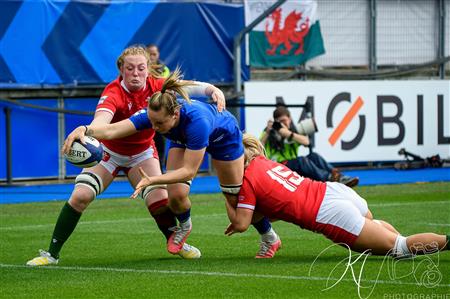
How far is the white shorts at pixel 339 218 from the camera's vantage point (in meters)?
8.30

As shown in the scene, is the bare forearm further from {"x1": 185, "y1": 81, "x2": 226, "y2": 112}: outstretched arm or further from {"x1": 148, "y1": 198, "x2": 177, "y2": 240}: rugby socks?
{"x1": 148, "y1": 198, "x2": 177, "y2": 240}: rugby socks

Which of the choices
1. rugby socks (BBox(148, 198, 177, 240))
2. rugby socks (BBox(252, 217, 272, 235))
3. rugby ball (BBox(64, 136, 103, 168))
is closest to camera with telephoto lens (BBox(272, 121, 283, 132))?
rugby socks (BBox(148, 198, 177, 240))

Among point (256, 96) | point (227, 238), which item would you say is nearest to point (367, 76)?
point (256, 96)

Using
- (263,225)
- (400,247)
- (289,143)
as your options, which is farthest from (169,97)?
(289,143)

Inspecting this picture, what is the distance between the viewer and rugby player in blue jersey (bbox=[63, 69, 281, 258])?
27.0 ft

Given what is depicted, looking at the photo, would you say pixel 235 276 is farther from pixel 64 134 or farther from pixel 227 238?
pixel 64 134

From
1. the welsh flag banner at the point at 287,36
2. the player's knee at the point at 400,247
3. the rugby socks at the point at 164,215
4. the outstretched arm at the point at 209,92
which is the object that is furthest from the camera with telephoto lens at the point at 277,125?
the player's knee at the point at 400,247

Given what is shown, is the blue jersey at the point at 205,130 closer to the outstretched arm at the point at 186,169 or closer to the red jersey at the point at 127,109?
the outstretched arm at the point at 186,169

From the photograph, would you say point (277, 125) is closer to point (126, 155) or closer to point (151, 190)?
point (151, 190)

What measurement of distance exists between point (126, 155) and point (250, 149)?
1141 mm

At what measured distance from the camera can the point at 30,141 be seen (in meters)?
19.0

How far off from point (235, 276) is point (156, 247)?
2.51 metres

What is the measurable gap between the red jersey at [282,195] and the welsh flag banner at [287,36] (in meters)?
12.8

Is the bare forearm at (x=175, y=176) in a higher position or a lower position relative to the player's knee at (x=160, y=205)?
higher
